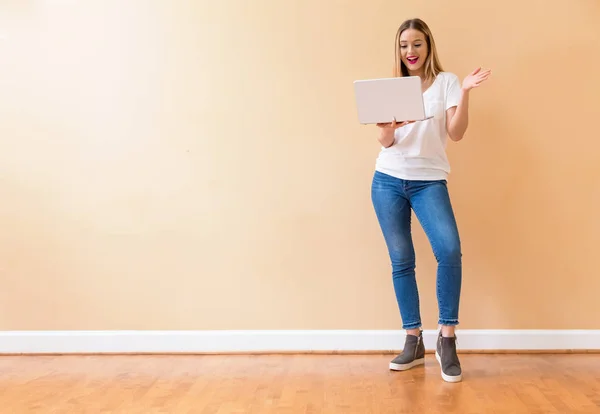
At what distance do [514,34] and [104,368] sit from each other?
2177mm

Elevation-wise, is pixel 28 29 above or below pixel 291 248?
above

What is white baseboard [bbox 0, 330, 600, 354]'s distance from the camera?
10.1 ft

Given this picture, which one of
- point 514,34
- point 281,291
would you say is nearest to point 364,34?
point 514,34

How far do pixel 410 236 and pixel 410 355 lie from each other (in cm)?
46

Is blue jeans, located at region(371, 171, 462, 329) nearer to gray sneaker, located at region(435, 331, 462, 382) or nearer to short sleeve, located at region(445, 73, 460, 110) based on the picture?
gray sneaker, located at region(435, 331, 462, 382)

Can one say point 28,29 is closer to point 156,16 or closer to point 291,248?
point 156,16

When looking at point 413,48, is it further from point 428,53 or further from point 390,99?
point 390,99

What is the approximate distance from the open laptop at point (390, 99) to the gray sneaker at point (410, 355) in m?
0.87

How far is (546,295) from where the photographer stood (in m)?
3.09

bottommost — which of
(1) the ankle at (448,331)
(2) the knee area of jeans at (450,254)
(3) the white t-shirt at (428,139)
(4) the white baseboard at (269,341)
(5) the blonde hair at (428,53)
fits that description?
(4) the white baseboard at (269,341)

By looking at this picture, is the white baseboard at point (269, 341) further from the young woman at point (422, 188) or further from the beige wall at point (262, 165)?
the young woman at point (422, 188)

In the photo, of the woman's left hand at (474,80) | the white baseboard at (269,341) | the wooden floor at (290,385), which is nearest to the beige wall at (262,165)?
the white baseboard at (269,341)

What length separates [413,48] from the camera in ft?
9.07

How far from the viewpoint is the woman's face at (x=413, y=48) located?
9.04 ft
